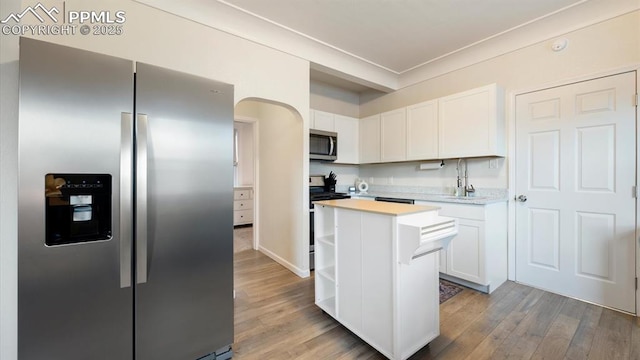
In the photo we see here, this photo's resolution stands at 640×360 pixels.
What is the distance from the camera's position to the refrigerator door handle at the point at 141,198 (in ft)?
4.35

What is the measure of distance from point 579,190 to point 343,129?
2929 mm

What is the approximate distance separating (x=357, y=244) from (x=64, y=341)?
161 cm

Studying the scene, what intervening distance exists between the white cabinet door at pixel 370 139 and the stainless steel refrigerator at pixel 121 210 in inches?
114

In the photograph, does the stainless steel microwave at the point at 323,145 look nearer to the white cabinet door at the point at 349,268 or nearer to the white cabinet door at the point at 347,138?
the white cabinet door at the point at 347,138

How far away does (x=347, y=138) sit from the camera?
429 cm

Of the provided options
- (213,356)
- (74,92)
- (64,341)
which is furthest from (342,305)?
(74,92)

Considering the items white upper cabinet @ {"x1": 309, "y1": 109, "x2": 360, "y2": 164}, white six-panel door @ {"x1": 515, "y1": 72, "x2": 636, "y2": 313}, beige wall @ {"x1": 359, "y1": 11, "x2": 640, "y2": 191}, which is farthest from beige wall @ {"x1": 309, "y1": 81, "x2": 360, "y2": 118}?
white six-panel door @ {"x1": 515, "y1": 72, "x2": 636, "y2": 313}

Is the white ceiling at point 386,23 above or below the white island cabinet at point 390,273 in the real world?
above

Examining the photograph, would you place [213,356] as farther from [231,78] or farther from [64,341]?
[231,78]

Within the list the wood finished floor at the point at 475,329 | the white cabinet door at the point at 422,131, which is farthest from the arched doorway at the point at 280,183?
the white cabinet door at the point at 422,131

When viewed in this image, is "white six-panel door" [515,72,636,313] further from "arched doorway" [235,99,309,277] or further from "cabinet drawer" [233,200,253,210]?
"cabinet drawer" [233,200,253,210]

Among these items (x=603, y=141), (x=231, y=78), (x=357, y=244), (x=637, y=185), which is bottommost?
(x=357, y=244)

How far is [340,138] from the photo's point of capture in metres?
4.20

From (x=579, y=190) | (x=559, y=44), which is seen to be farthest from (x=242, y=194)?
(x=559, y=44)
